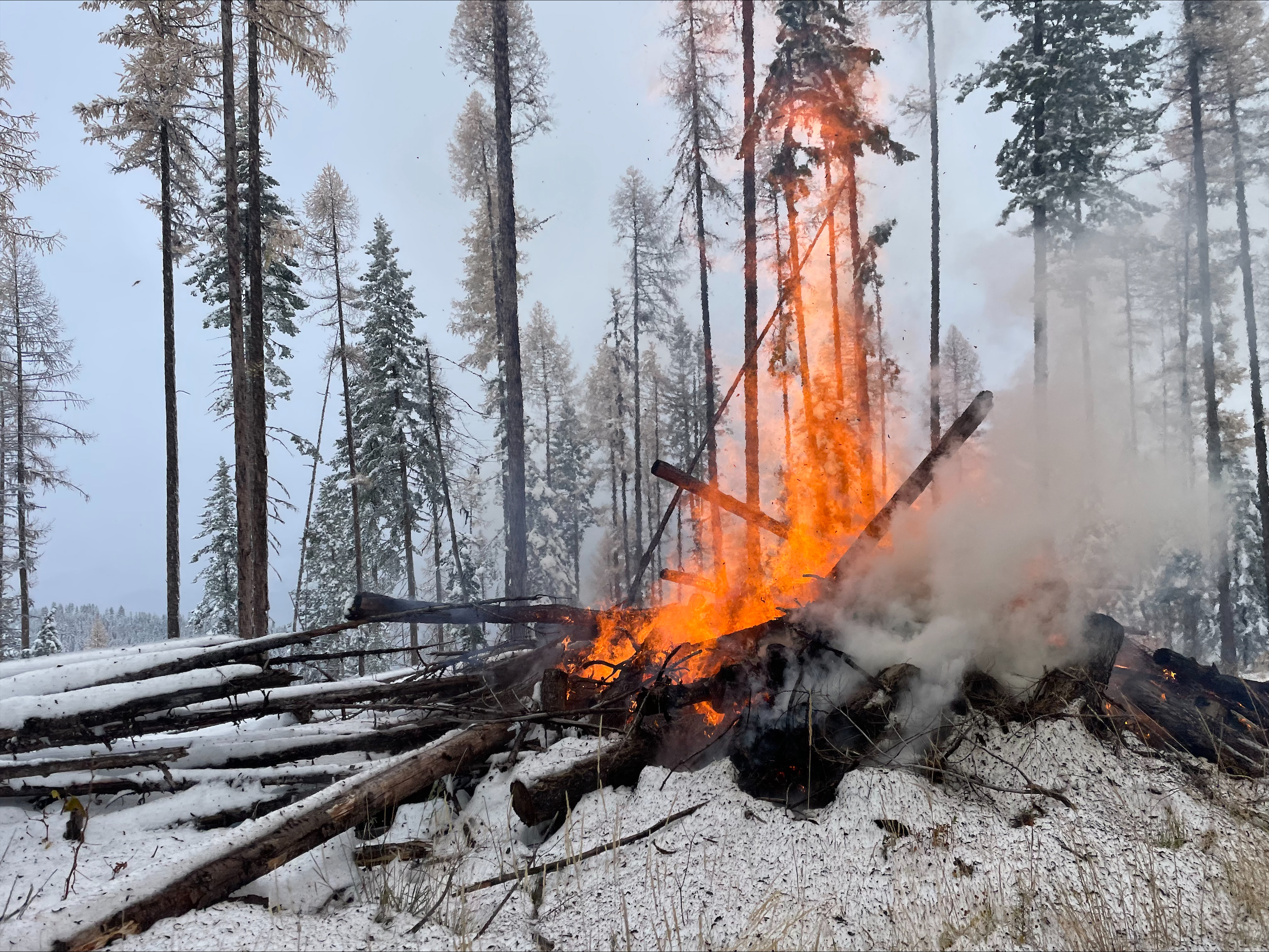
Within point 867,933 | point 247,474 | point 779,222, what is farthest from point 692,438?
point 867,933

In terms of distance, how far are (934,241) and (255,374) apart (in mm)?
18672

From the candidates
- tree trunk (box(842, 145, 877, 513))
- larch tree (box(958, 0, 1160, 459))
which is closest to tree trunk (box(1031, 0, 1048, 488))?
larch tree (box(958, 0, 1160, 459))

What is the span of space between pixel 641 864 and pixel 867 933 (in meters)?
1.29

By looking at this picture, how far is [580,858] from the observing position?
3.54m

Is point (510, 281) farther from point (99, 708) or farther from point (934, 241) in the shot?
point (934, 241)

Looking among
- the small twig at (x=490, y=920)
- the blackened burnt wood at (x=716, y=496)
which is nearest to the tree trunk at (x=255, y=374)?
the blackened burnt wood at (x=716, y=496)

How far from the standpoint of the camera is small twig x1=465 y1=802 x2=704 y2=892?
337 centimetres

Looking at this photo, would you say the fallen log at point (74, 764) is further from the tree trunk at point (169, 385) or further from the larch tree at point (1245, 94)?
the larch tree at point (1245, 94)

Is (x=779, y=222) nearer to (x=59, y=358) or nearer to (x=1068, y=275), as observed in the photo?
(x=1068, y=275)

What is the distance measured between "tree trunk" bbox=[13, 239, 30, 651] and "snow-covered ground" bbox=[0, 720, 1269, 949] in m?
24.2

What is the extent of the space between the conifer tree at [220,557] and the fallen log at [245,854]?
84.3ft

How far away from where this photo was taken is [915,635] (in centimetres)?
480

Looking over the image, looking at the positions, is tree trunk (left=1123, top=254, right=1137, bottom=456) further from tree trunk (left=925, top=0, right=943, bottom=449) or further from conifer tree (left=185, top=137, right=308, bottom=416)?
conifer tree (left=185, top=137, right=308, bottom=416)

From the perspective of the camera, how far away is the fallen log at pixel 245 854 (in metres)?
2.53
